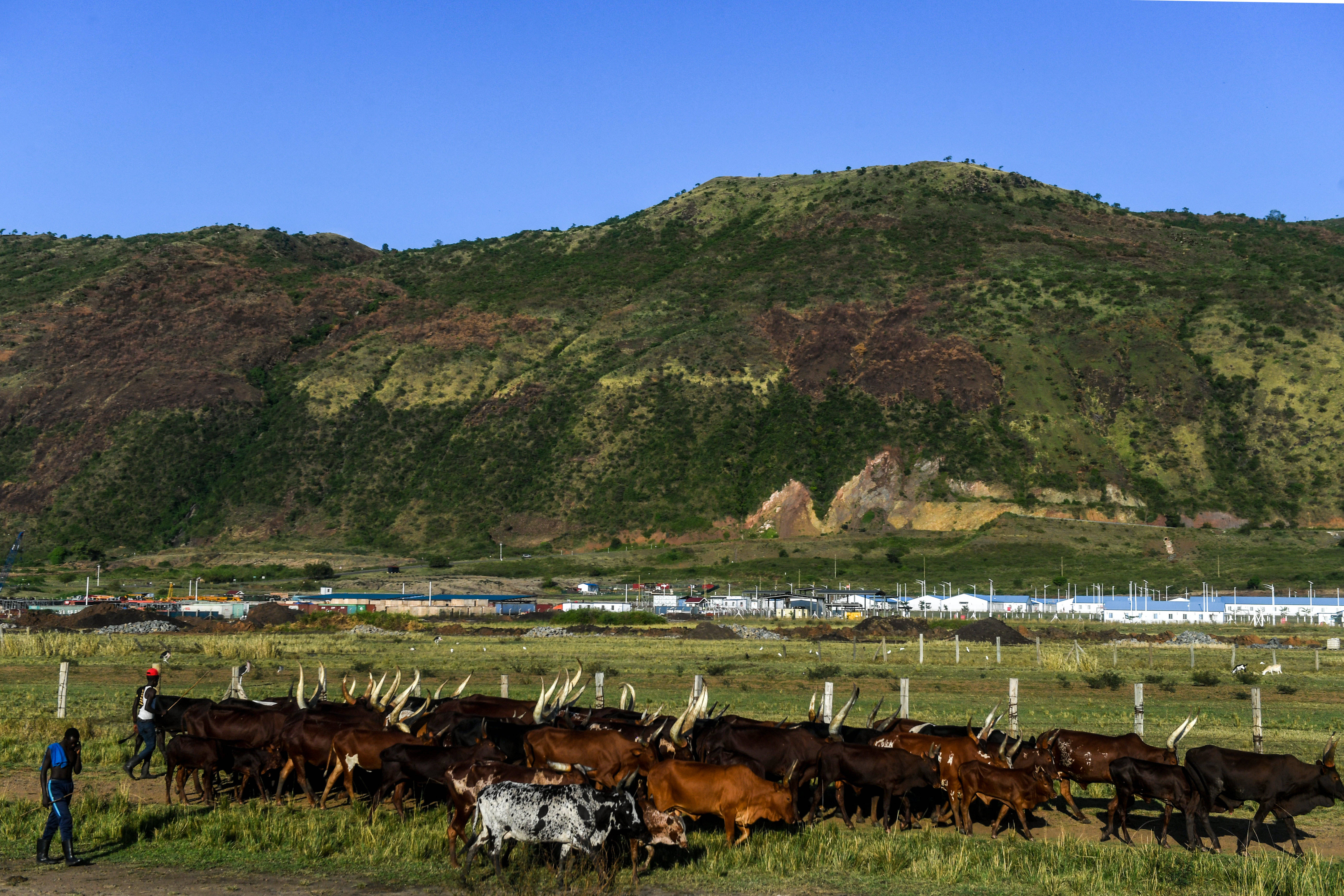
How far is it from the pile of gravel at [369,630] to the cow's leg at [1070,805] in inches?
1902

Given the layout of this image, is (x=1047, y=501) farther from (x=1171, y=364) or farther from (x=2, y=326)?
(x=2, y=326)

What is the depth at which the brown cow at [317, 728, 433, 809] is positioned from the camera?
1634 centimetres

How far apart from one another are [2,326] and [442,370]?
56.2m

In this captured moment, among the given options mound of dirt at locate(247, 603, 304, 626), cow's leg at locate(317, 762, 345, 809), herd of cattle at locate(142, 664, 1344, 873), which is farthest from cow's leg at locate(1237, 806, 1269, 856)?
mound of dirt at locate(247, 603, 304, 626)

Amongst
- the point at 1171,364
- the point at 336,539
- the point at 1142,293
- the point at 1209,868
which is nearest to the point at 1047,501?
the point at 1171,364

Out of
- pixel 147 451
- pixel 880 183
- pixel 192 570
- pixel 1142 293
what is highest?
pixel 880 183

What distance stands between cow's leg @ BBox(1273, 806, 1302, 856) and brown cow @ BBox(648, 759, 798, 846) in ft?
19.4

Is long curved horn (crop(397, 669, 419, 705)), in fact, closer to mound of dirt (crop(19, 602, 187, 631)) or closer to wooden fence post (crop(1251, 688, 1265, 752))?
wooden fence post (crop(1251, 688, 1265, 752))

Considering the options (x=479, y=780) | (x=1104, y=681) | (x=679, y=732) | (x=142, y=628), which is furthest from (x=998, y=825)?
(x=142, y=628)

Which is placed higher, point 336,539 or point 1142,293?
point 1142,293

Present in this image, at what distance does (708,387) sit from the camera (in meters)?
130

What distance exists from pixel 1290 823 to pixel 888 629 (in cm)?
4972

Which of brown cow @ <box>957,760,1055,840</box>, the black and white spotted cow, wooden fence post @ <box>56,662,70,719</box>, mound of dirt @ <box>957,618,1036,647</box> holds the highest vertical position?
the black and white spotted cow

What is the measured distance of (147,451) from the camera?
12988 centimetres
